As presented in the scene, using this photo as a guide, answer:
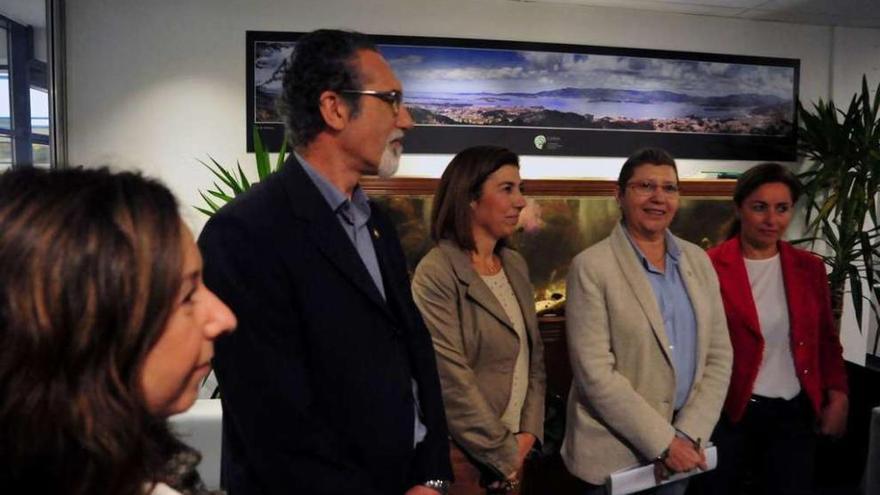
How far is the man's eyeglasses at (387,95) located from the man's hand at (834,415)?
1.89 meters

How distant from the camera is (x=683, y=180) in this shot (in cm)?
430

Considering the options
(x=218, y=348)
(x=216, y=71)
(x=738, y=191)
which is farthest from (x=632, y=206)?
(x=216, y=71)

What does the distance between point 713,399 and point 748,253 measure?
619 mm

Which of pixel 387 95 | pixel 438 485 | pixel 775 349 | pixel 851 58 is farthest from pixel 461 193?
pixel 851 58

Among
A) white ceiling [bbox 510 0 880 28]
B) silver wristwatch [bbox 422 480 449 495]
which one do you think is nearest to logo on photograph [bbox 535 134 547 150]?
white ceiling [bbox 510 0 880 28]

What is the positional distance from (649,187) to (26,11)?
10.9ft

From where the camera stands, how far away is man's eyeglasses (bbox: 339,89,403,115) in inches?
54.2

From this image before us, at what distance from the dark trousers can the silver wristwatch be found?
1206mm

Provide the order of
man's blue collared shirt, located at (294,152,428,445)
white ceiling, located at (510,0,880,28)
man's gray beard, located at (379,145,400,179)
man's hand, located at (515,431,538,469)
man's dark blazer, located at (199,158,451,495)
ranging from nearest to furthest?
man's dark blazer, located at (199,158,451,495), man's blue collared shirt, located at (294,152,428,445), man's gray beard, located at (379,145,400,179), man's hand, located at (515,431,538,469), white ceiling, located at (510,0,880,28)

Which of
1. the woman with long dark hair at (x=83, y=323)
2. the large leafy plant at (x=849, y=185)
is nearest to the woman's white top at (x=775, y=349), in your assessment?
the large leafy plant at (x=849, y=185)

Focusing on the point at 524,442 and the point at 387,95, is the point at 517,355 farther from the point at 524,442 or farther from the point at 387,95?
the point at 387,95

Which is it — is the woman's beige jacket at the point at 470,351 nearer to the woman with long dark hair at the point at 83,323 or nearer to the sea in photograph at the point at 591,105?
the woman with long dark hair at the point at 83,323

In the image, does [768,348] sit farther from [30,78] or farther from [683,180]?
[30,78]

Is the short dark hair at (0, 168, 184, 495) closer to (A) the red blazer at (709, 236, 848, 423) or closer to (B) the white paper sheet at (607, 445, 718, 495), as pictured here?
(B) the white paper sheet at (607, 445, 718, 495)
